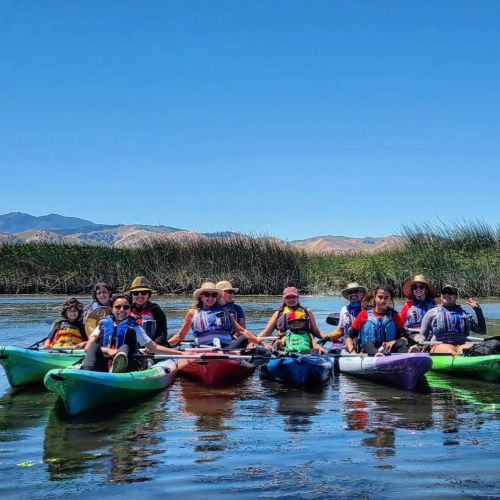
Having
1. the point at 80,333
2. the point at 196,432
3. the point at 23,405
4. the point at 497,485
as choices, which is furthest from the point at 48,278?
the point at 497,485

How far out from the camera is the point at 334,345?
12414 mm

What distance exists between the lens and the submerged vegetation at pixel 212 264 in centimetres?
2762

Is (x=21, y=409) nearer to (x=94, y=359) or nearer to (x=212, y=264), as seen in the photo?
(x=94, y=359)

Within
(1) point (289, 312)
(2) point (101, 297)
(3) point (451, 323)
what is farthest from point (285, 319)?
(2) point (101, 297)

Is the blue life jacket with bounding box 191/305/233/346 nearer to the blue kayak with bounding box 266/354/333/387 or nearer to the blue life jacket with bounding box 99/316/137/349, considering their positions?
the blue kayak with bounding box 266/354/333/387

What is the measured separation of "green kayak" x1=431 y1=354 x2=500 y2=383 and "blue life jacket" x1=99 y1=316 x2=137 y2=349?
4443 millimetres

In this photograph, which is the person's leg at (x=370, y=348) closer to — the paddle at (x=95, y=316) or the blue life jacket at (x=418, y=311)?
the blue life jacket at (x=418, y=311)

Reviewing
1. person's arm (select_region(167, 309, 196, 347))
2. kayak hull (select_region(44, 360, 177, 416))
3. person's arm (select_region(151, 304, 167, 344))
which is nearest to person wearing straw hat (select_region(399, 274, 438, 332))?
person's arm (select_region(167, 309, 196, 347))

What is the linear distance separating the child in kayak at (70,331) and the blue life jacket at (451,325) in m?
Answer: 5.11

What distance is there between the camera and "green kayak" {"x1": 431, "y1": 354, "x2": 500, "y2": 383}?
10.1m

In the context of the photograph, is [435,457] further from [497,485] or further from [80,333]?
[80,333]

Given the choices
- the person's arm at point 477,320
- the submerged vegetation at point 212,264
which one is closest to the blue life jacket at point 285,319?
the person's arm at point 477,320

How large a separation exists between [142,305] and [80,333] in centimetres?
99

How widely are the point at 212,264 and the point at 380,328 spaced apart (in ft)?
61.9
